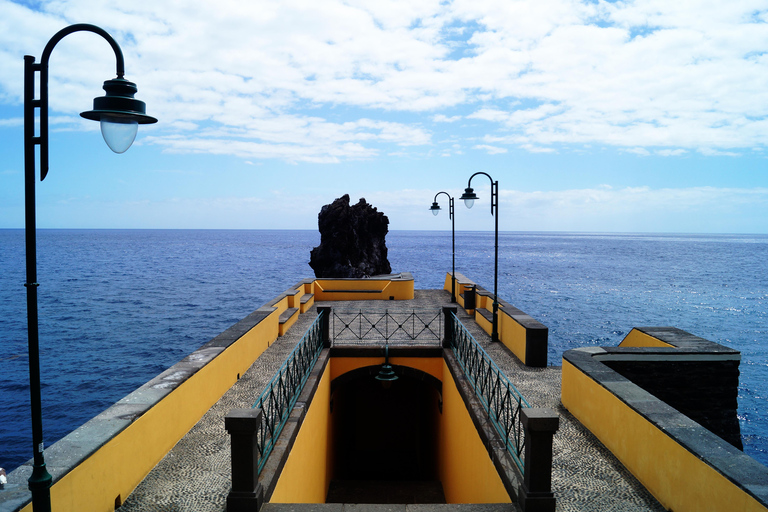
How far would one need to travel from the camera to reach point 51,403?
2316cm

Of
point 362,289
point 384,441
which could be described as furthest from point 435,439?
point 362,289

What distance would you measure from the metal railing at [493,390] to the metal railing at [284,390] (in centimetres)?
312

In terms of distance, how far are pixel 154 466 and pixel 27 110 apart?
4.52 m

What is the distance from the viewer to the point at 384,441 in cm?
1733

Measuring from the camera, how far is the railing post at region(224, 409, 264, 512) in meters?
4.95

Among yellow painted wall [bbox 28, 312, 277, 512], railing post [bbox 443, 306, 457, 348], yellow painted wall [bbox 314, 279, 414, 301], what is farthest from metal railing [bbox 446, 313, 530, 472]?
yellow painted wall [bbox 314, 279, 414, 301]

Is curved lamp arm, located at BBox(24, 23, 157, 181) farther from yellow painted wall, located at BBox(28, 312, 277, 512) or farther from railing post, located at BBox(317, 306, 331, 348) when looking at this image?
railing post, located at BBox(317, 306, 331, 348)

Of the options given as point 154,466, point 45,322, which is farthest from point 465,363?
point 45,322

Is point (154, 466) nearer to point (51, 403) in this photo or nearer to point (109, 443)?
point (109, 443)

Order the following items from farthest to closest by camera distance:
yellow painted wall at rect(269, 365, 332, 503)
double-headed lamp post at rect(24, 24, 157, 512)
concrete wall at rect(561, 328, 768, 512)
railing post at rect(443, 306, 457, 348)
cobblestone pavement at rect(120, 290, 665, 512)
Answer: railing post at rect(443, 306, 457, 348), yellow painted wall at rect(269, 365, 332, 503), cobblestone pavement at rect(120, 290, 665, 512), concrete wall at rect(561, 328, 768, 512), double-headed lamp post at rect(24, 24, 157, 512)

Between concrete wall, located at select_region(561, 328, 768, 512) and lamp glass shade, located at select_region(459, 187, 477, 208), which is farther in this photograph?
lamp glass shade, located at select_region(459, 187, 477, 208)

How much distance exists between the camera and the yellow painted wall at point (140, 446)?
446 centimetres

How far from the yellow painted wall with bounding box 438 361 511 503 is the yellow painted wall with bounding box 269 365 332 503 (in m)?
2.83

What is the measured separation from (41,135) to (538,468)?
18.4ft
